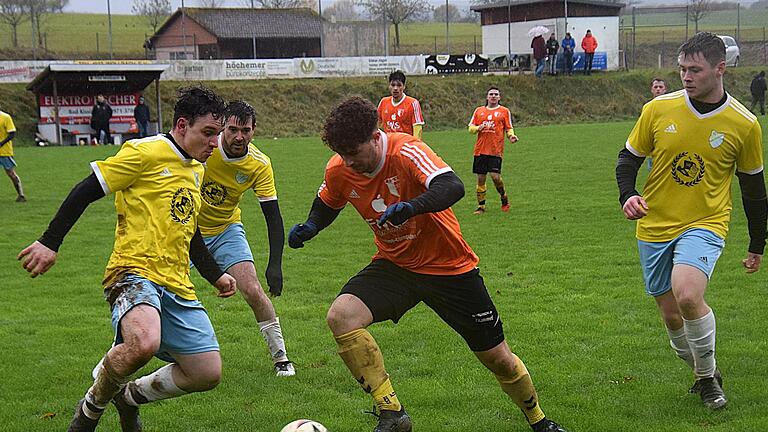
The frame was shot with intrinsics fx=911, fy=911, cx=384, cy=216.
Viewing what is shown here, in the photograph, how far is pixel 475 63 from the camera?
4369 centimetres

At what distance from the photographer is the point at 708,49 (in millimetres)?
5324

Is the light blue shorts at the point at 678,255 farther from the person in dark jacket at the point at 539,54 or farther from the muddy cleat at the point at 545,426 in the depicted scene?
the person in dark jacket at the point at 539,54

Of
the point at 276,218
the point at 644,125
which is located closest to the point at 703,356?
the point at 644,125

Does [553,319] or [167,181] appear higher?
[167,181]

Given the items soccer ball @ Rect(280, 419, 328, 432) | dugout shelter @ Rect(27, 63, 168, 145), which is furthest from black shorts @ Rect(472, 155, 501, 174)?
dugout shelter @ Rect(27, 63, 168, 145)

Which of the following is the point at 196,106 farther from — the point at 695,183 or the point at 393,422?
the point at 695,183

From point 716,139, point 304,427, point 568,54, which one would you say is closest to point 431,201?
point 304,427

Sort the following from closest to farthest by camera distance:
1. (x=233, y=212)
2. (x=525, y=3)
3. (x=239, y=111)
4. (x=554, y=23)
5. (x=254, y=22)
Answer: (x=239, y=111), (x=233, y=212), (x=254, y=22), (x=554, y=23), (x=525, y=3)

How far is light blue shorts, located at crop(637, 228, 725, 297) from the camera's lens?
5.34 m

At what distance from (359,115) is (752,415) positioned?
2991 mm

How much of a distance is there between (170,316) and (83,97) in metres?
30.0

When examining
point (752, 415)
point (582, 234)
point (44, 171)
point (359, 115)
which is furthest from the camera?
point (44, 171)

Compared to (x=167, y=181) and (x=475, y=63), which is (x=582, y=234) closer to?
(x=167, y=181)

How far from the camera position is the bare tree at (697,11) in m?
56.0
